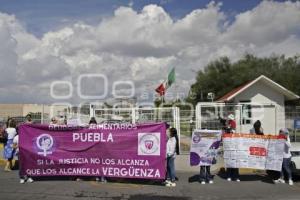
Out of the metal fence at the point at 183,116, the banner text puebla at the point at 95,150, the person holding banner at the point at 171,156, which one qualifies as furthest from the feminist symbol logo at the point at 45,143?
the metal fence at the point at 183,116

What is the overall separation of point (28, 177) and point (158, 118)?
780 centimetres

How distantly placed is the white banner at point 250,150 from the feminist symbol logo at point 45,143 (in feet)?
17.0

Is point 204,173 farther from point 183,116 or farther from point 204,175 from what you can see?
point 183,116

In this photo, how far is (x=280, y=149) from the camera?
48.0ft

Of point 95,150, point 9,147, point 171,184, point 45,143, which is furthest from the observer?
point 9,147

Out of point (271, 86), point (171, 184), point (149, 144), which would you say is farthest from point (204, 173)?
point (271, 86)

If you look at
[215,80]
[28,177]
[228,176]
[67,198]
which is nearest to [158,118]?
[228,176]

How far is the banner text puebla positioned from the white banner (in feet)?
7.26

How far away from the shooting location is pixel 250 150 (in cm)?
1495

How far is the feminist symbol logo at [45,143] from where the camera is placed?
14.5 metres

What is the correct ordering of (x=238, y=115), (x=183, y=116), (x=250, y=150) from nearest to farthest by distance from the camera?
(x=250, y=150)
(x=183, y=116)
(x=238, y=115)

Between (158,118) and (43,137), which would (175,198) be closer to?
(43,137)

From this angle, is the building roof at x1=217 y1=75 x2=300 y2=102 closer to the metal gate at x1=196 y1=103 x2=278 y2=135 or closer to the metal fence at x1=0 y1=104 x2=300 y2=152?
the metal gate at x1=196 y1=103 x2=278 y2=135

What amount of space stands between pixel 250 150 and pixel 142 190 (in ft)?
12.4
